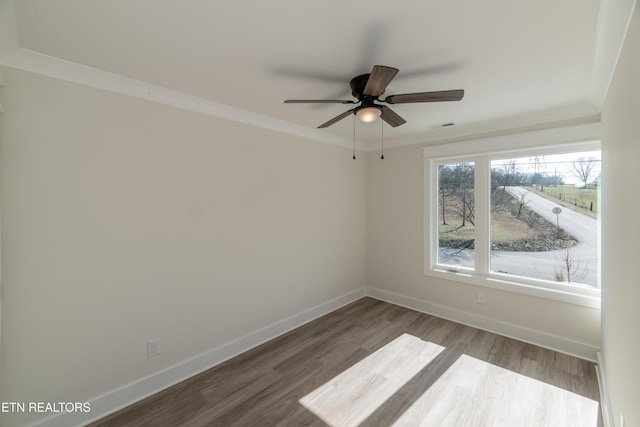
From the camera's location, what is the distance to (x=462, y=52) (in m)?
1.69

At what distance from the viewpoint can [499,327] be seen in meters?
3.12

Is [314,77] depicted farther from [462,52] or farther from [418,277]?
[418,277]

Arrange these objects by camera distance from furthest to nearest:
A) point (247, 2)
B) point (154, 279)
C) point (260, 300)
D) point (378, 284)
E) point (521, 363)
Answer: point (378, 284) → point (260, 300) → point (521, 363) → point (154, 279) → point (247, 2)

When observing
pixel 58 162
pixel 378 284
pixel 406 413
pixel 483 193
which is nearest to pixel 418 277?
pixel 378 284

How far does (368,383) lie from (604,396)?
5.61ft

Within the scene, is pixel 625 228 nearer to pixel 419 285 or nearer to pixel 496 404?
pixel 496 404

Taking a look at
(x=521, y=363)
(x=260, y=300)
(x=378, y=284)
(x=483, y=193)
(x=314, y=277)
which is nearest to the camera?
(x=521, y=363)

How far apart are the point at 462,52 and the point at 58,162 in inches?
106

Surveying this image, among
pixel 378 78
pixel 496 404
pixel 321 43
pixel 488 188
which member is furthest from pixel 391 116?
pixel 496 404

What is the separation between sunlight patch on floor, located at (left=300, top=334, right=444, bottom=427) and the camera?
1.98m

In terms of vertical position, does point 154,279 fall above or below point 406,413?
above

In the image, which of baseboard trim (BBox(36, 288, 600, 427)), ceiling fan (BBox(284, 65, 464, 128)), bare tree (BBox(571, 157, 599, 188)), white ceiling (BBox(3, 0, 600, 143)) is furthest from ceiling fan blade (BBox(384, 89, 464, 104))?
baseboard trim (BBox(36, 288, 600, 427))

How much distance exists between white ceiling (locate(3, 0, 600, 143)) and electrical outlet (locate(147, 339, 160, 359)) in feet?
6.72

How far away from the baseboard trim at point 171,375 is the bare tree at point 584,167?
326 cm
